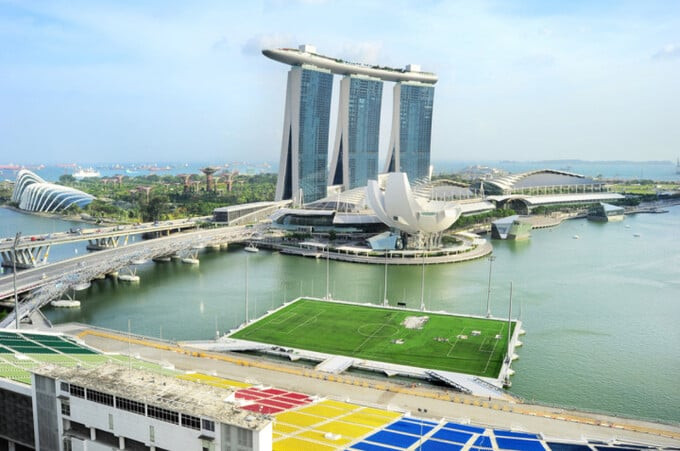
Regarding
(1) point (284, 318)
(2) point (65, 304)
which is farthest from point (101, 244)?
(1) point (284, 318)

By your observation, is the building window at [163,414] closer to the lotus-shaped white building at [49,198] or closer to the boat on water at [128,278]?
the boat on water at [128,278]

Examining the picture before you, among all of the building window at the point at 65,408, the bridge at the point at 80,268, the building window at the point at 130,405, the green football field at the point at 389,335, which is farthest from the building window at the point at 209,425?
the bridge at the point at 80,268

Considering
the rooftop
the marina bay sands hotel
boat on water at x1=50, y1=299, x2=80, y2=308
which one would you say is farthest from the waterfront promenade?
the marina bay sands hotel

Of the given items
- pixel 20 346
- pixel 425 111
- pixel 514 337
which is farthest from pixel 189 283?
pixel 425 111

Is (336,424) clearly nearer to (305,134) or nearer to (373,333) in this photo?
(373,333)

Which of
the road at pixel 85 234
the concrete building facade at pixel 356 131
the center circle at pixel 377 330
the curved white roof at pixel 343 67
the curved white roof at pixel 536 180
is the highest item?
the curved white roof at pixel 343 67
